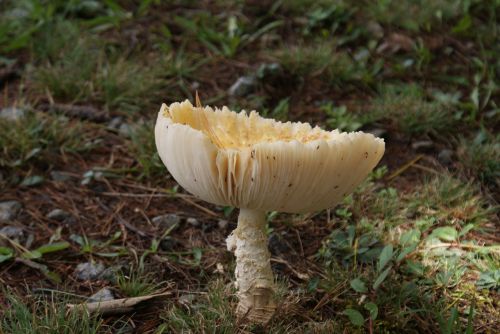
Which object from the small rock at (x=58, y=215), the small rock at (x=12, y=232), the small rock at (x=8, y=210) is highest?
the small rock at (x=12, y=232)

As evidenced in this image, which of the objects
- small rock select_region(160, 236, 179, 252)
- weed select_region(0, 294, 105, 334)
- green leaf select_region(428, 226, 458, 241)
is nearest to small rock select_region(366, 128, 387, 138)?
green leaf select_region(428, 226, 458, 241)

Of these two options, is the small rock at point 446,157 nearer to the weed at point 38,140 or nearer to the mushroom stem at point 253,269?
the mushroom stem at point 253,269

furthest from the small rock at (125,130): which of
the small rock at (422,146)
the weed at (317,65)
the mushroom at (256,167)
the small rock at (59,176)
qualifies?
the small rock at (422,146)

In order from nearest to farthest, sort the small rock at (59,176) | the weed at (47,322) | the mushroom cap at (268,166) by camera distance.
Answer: the mushroom cap at (268,166), the weed at (47,322), the small rock at (59,176)

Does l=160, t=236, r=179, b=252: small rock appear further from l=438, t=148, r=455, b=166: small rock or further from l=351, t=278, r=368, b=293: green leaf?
l=438, t=148, r=455, b=166: small rock

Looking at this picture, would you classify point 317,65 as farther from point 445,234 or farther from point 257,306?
point 257,306

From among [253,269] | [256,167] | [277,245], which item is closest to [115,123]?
[277,245]
